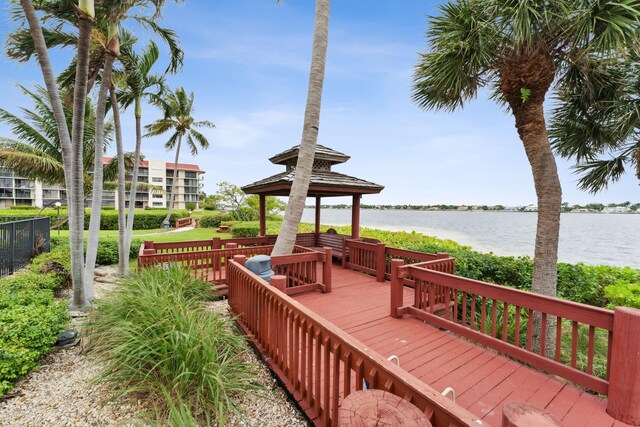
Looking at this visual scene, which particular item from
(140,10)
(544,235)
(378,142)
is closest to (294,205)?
(544,235)

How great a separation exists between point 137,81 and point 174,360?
9273mm

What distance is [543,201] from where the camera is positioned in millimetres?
4848

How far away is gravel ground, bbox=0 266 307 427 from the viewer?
2.61 m

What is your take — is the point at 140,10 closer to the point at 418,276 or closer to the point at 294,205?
the point at 294,205

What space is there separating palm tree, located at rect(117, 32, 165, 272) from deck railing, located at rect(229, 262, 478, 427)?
7.04 meters

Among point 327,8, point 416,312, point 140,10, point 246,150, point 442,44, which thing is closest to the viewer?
point 416,312

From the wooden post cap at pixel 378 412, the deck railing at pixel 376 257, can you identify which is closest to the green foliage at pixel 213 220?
the deck railing at pixel 376 257

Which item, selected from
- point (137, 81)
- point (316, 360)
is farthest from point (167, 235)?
point (316, 360)

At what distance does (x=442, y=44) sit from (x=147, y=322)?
293 inches

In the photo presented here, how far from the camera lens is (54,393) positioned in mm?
3064

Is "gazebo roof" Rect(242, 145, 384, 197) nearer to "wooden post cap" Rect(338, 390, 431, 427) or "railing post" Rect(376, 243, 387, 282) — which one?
"railing post" Rect(376, 243, 387, 282)

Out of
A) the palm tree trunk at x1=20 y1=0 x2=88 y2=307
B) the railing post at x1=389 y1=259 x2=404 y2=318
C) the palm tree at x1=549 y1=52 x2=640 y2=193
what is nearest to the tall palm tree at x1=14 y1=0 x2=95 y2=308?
the palm tree trunk at x1=20 y1=0 x2=88 y2=307

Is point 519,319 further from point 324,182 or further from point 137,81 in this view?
point 137,81

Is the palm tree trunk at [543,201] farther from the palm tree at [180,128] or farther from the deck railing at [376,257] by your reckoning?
the palm tree at [180,128]
